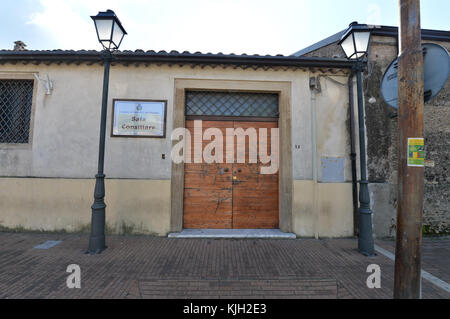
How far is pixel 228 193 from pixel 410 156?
12.2ft

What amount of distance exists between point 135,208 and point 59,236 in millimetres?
1763

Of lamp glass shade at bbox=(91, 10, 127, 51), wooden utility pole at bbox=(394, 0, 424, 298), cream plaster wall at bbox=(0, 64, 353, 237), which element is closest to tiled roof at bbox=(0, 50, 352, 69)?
cream plaster wall at bbox=(0, 64, 353, 237)

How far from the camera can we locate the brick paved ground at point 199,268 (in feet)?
9.02

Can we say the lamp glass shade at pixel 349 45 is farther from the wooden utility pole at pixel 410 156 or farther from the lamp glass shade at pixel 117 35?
the lamp glass shade at pixel 117 35

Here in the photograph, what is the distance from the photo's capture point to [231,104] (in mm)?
5391

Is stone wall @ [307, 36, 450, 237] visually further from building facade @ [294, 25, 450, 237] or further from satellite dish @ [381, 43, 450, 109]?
satellite dish @ [381, 43, 450, 109]

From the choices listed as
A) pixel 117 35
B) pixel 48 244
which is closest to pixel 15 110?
pixel 48 244

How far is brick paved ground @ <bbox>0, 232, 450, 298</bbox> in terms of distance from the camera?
2748 mm

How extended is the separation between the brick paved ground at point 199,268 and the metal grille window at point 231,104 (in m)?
3.15

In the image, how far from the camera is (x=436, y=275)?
3.25 metres

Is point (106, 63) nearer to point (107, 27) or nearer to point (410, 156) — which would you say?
point (107, 27)

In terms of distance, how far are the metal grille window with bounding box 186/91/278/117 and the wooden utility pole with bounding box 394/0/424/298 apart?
3.25m

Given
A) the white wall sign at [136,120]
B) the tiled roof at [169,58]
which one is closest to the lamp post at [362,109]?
the tiled roof at [169,58]
